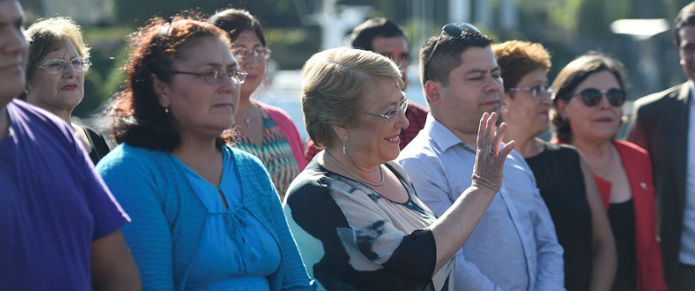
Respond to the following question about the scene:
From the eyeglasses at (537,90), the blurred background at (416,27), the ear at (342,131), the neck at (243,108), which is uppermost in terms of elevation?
the ear at (342,131)

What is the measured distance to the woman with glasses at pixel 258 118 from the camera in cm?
436

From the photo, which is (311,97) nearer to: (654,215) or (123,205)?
(123,205)

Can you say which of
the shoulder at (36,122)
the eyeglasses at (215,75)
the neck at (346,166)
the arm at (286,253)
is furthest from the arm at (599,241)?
the shoulder at (36,122)

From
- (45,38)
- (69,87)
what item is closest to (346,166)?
(69,87)

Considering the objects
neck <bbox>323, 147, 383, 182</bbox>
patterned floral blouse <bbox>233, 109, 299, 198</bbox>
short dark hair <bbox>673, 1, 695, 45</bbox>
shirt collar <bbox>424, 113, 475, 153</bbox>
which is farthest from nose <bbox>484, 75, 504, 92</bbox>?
short dark hair <bbox>673, 1, 695, 45</bbox>

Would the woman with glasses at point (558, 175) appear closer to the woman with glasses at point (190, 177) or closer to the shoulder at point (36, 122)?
the woman with glasses at point (190, 177)

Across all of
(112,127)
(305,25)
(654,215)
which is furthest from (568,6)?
(112,127)

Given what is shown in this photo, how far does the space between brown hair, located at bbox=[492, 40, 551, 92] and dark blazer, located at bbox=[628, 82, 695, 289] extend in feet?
3.19

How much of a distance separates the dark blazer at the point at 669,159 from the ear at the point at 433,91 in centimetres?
177

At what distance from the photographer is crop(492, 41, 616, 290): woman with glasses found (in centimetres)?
434

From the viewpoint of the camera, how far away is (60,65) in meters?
3.80

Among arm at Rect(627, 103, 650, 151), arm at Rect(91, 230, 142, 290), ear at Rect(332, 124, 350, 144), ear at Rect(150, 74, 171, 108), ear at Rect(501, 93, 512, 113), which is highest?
ear at Rect(150, 74, 171, 108)

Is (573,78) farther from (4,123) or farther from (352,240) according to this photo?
(4,123)

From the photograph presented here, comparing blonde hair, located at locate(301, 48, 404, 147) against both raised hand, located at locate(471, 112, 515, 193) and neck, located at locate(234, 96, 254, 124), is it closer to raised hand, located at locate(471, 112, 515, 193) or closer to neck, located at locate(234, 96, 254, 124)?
raised hand, located at locate(471, 112, 515, 193)
